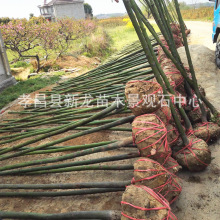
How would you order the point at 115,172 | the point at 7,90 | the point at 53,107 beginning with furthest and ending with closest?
the point at 7,90
the point at 53,107
the point at 115,172

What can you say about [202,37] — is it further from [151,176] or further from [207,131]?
[151,176]

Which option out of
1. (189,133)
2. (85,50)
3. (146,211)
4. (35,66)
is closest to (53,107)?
(189,133)

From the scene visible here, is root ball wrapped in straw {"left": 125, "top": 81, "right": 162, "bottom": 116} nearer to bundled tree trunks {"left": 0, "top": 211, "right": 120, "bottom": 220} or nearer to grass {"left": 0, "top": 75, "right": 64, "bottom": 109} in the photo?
bundled tree trunks {"left": 0, "top": 211, "right": 120, "bottom": 220}

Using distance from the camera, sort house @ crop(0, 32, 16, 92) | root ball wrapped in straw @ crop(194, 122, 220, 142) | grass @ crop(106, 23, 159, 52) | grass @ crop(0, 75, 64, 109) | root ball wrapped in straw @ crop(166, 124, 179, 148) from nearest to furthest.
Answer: root ball wrapped in straw @ crop(166, 124, 179, 148), root ball wrapped in straw @ crop(194, 122, 220, 142), grass @ crop(0, 75, 64, 109), house @ crop(0, 32, 16, 92), grass @ crop(106, 23, 159, 52)

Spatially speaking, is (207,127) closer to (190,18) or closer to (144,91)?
(144,91)

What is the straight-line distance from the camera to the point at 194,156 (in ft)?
6.51

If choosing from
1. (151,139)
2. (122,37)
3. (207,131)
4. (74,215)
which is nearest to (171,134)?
(151,139)

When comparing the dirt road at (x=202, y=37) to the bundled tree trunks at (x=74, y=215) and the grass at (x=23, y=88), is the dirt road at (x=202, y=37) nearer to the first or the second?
the grass at (x=23, y=88)

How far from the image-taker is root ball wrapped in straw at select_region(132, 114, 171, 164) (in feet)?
5.13

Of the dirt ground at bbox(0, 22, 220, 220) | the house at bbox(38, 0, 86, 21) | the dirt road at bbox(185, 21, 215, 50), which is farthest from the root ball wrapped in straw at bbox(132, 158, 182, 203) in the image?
the house at bbox(38, 0, 86, 21)

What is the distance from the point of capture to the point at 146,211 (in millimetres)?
1216

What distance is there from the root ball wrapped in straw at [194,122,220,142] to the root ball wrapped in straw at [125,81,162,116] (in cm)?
86

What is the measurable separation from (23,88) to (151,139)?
5996mm

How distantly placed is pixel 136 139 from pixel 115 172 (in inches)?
29.1
